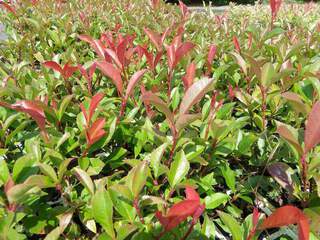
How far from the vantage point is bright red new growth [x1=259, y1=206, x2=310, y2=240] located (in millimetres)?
901

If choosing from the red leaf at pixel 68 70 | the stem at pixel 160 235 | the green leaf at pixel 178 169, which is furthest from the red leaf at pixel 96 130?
the red leaf at pixel 68 70

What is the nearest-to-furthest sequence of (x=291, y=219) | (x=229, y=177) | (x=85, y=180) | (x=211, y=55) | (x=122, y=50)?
(x=291, y=219) → (x=85, y=180) → (x=229, y=177) → (x=122, y=50) → (x=211, y=55)

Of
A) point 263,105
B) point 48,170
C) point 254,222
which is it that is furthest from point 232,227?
point 263,105

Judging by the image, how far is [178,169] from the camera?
1.29m

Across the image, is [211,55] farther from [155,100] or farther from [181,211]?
[181,211]

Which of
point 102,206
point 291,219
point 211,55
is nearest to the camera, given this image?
point 291,219

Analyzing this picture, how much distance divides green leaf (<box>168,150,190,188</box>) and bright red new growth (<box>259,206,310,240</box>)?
351mm

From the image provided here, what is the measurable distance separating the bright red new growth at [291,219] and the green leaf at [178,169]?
0.35 m

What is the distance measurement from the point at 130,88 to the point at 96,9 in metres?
2.50

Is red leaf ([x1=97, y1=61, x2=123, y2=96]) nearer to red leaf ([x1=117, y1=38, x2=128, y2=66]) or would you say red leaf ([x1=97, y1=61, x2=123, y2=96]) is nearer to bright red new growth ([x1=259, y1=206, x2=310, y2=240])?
red leaf ([x1=117, y1=38, x2=128, y2=66])

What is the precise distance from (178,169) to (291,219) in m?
0.43

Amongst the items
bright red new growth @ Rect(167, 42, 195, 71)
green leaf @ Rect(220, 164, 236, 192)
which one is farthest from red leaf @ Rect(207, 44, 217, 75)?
green leaf @ Rect(220, 164, 236, 192)

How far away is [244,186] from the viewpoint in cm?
150

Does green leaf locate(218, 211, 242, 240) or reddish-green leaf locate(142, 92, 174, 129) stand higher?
reddish-green leaf locate(142, 92, 174, 129)
